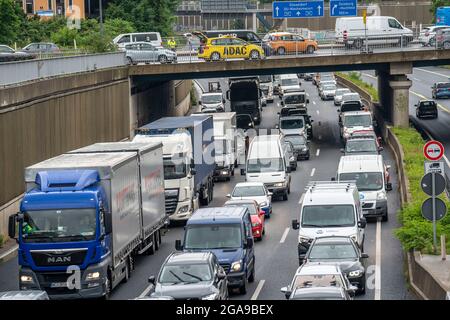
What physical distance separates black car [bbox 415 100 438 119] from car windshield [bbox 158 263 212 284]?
55008mm

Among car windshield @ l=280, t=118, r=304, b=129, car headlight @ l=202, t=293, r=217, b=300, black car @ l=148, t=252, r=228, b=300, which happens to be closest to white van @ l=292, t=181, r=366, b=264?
black car @ l=148, t=252, r=228, b=300

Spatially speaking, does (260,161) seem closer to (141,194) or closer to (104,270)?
(141,194)

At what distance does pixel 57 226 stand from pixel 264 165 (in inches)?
861

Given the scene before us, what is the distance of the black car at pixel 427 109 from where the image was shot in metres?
75.9

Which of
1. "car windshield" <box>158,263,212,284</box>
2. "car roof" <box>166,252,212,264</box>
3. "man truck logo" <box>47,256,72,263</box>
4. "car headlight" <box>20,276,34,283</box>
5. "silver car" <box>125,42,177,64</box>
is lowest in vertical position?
"car headlight" <box>20,276,34,283</box>

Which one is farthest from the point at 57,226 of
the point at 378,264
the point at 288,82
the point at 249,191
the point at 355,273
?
the point at 288,82

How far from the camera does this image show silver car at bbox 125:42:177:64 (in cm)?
6781

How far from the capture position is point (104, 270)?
84.7ft

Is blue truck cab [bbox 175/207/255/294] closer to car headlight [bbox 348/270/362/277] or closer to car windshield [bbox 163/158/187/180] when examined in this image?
car headlight [bbox 348/270/362/277]

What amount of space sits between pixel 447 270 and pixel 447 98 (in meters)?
68.3

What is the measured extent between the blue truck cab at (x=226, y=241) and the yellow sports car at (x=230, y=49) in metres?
42.3

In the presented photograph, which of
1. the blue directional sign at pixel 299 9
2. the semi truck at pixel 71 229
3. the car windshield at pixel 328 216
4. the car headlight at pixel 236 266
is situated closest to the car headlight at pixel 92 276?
the semi truck at pixel 71 229

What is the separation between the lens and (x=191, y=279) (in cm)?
2273

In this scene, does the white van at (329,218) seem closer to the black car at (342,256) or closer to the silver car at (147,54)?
the black car at (342,256)
